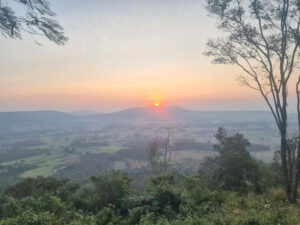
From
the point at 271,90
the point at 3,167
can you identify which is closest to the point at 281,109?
the point at 271,90

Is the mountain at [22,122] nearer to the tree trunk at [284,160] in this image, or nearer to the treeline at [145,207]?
the treeline at [145,207]

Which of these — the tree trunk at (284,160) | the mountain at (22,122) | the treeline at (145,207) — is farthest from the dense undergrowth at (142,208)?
the mountain at (22,122)

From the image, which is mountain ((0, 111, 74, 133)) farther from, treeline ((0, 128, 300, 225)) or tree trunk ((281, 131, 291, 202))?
tree trunk ((281, 131, 291, 202))

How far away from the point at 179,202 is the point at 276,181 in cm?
769

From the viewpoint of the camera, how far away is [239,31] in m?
7.82

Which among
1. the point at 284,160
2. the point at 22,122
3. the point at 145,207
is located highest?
the point at 284,160

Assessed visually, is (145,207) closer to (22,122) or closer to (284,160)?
(284,160)

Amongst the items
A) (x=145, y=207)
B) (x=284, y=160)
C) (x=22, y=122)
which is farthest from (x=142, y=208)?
(x=22, y=122)

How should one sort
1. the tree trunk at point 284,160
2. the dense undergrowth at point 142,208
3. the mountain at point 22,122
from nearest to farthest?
1. the dense undergrowth at point 142,208
2. the tree trunk at point 284,160
3. the mountain at point 22,122

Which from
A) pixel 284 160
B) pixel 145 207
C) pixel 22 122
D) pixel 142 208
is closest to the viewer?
pixel 142 208

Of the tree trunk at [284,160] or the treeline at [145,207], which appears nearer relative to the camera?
the treeline at [145,207]

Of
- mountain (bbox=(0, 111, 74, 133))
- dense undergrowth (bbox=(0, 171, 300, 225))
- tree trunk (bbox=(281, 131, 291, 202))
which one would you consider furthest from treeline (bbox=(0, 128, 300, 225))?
mountain (bbox=(0, 111, 74, 133))

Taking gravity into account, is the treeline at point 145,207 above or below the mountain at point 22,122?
above

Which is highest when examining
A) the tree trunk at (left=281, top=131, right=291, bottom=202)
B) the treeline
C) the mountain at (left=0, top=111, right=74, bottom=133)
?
the tree trunk at (left=281, top=131, right=291, bottom=202)
